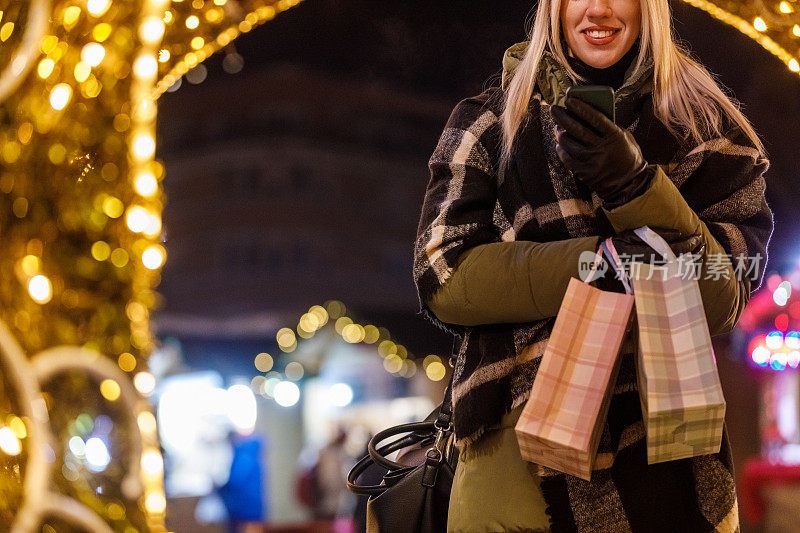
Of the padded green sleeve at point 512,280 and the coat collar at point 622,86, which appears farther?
the coat collar at point 622,86

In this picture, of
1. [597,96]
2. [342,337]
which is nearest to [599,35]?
[597,96]

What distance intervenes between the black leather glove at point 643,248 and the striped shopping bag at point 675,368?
0.03m

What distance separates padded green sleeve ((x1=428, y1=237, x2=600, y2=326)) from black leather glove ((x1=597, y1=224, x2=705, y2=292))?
44mm

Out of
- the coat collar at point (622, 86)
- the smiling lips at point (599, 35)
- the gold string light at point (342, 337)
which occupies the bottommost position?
the gold string light at point (342, 337)

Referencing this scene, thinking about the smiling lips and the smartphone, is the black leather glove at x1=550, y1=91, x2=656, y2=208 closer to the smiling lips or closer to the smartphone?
the smartphone

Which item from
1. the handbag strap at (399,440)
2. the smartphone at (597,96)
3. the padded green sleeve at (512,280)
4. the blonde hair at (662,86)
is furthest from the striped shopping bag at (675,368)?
the handbag strap at (399,440)

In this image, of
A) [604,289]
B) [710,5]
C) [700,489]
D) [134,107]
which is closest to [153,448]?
[134,107]

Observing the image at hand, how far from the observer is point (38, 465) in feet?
3.21

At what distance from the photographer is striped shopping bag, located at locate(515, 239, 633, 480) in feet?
3.76

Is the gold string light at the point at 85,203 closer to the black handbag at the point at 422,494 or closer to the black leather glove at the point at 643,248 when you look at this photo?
the black handbag at the point at 422,494

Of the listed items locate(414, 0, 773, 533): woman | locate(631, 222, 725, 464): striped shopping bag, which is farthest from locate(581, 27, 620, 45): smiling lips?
locate(631, 222, 725, 464): striped shopping bag

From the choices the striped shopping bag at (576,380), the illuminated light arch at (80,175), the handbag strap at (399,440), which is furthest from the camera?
the handbag strap at (399,440)

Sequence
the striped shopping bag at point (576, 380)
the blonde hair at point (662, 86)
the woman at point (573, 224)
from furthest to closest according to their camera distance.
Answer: the blonde hair at point (662, 86)
the woman at point (573, 224)
the striped shopping bag at point (576, 380)

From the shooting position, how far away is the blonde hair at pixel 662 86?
1.42 metres
